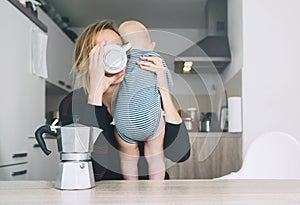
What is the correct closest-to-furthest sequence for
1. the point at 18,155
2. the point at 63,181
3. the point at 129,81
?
the point at 63,181 → the point at 129,81 → the point at 18,155

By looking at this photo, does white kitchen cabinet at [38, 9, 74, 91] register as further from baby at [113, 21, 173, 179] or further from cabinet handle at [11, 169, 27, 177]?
baby at [113, 21, 173, 179]

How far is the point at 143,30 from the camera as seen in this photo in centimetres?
105

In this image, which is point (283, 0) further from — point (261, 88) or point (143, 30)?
point (143, 30)

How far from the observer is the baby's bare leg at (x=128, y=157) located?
3.34ft

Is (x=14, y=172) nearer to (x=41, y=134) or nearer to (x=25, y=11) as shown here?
(x=25, y=11)

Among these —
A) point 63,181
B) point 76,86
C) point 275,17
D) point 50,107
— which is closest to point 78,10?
point 50,107

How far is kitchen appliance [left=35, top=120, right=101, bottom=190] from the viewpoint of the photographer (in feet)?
2.78

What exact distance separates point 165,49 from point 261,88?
1416 millimetres

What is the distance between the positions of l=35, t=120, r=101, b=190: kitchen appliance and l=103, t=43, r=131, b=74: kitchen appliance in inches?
6.4

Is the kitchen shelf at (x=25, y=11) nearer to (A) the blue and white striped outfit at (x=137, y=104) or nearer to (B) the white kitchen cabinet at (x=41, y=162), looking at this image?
(B) the white kitchen cabinet at (x=41, y=162)

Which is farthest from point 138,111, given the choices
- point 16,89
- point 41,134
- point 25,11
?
point 25,11

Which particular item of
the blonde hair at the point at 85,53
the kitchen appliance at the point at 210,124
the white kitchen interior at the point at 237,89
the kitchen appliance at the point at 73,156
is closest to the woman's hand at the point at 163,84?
the blonde hair at the point at 85,53

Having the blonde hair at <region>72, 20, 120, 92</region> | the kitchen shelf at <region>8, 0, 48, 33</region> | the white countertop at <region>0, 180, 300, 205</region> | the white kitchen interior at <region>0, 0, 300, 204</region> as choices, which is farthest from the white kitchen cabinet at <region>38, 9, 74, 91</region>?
the white countertop at <region>0, 180, 300, 205</region>

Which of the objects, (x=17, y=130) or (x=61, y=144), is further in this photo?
(x=17, y=130)
